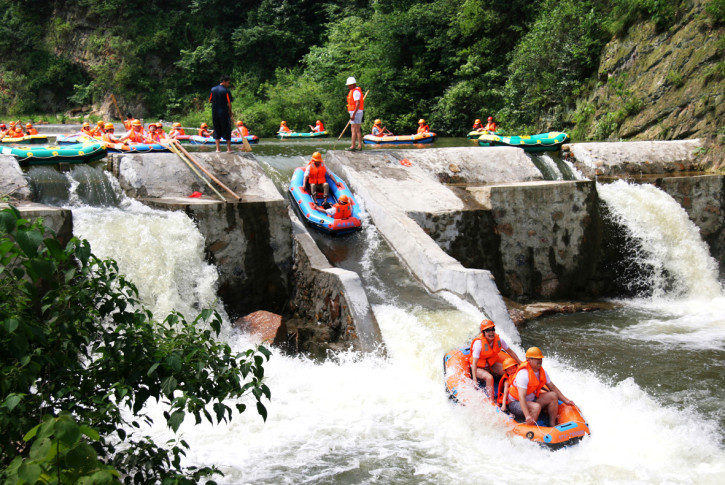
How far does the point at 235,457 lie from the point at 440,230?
5.61m

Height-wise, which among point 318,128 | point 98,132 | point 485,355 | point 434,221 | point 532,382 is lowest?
point 532,382

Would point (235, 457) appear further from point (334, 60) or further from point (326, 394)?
point (334, 60)

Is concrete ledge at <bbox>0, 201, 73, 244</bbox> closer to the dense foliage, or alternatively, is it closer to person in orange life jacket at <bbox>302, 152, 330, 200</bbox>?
person in orange life jacket at <bbox>302, 152, 330, 200</bbox>

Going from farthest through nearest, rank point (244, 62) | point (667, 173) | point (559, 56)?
point (244, 62), point (559, 56), point (667, 173)

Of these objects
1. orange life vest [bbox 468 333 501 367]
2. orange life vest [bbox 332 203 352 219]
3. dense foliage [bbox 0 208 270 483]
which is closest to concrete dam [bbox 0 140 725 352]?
orange life vest [bbox 332 203 352 219]

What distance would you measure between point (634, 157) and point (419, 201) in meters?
5.21

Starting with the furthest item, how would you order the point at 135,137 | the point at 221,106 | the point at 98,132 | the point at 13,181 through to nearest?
1. the point at 98,132
2. the point at 135,137
3. the point at 221,106
4. the point at 13,181

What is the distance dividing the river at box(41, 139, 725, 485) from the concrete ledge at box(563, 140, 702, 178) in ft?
9.88

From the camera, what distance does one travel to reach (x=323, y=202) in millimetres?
10750

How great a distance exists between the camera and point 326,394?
269 inches

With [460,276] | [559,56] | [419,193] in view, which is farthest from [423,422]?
[559,56]

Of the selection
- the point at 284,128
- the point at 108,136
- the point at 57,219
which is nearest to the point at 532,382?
the point at 57,219

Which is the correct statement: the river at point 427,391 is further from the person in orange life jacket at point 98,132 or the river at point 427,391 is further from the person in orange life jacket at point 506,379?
the person in orange life jacket at point 98,132

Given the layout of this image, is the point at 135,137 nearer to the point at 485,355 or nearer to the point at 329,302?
the point at 329,302
